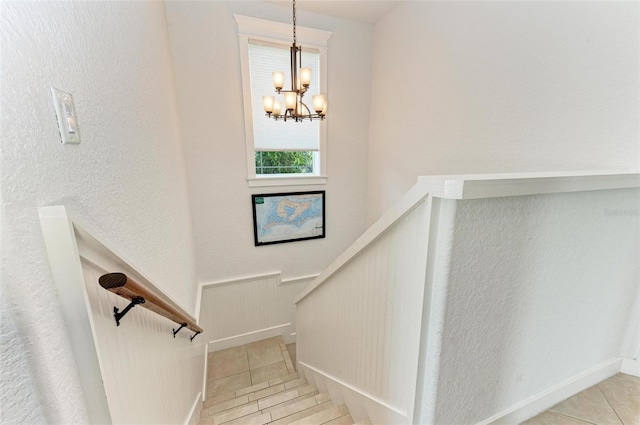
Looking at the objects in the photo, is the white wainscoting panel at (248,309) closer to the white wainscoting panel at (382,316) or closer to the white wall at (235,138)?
the white wall at (235,138)

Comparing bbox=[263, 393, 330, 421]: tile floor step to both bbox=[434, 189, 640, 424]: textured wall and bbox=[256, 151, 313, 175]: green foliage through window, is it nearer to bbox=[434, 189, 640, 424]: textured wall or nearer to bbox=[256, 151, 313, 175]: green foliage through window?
bbox=[434, 189, 640, 424]: textured wall

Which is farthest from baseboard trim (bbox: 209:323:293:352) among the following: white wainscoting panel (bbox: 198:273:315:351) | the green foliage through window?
the green foliage through window

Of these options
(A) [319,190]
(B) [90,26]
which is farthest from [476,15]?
(B) [90,26]

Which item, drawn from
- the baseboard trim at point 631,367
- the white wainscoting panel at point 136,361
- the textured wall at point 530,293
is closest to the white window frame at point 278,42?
the white wainscoting panel at point 136,361

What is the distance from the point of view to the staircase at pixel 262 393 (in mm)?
1734

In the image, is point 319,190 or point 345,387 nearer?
point 345,387

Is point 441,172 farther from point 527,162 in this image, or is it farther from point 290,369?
point 290,369

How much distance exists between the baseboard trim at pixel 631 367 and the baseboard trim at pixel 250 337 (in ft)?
10.0

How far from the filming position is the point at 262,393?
238 centimetres

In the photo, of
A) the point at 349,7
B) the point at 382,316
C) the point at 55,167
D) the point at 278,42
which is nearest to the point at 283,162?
the point at 278,42

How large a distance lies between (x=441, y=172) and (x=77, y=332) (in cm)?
253

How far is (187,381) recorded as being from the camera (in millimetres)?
1731

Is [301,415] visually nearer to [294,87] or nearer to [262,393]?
[262,393]

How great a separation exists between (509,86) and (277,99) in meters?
2.16
